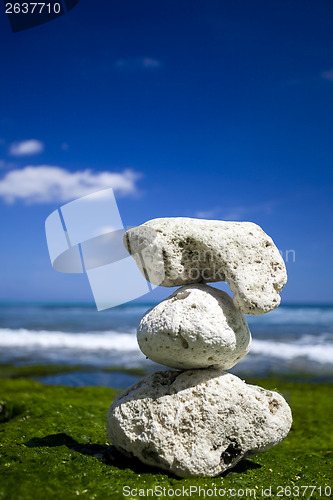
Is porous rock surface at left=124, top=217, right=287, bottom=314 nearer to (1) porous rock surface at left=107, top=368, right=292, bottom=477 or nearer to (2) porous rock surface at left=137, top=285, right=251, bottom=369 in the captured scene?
(2) porous rock surface at left=137, top=285, right=251, bottom=369

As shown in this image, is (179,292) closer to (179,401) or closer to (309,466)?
(179,401)

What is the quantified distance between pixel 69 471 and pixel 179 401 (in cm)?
174

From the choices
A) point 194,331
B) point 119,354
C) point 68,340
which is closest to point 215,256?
point 194,331

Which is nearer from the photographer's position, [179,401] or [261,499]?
[261,499]

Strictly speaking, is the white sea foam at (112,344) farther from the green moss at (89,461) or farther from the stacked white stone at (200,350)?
the stacked white stone at (200,350)

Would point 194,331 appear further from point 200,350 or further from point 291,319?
point 291,319

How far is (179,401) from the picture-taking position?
18.6 ft

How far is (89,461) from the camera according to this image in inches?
233

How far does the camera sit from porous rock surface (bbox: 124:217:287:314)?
599cm

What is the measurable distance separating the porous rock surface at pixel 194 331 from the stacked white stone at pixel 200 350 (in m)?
0.01

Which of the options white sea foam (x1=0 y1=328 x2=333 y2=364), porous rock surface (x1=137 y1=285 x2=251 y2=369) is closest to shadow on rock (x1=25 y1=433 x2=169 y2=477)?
porous rock surface (x1=137 y1=285 x2=251 y2=369)

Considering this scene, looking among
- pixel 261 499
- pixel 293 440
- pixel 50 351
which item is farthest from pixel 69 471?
pixel 50 351

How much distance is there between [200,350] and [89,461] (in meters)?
2.38

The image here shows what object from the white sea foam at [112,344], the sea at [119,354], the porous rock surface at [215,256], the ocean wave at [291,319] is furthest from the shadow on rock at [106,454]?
the ocean wave at [291,319]
